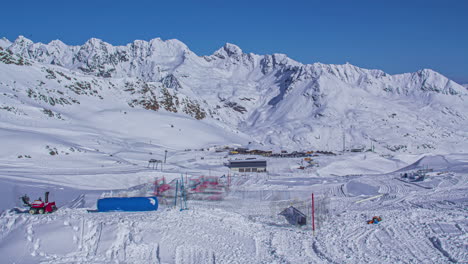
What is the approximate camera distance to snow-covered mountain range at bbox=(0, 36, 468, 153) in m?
80.5

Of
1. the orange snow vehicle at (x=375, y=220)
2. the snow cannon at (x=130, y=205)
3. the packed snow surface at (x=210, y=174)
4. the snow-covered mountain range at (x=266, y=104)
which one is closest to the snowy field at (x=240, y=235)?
the packed snow surface at (x=210, y=174)

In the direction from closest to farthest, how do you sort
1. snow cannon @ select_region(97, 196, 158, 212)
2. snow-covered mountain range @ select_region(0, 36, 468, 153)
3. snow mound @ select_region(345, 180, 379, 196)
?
snow cannon @ select_region(97, 196, 158, 212)
snow mound @ select_region(345, 180, 379, 196)
snow-covered mountain range @ select_region(0, 36, 468, 153)

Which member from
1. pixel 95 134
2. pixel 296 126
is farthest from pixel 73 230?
pixel 296 126

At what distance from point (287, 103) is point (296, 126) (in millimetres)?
33077

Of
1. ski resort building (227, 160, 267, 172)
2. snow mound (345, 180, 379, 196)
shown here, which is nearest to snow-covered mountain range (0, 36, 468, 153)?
ski resort building (227, 160, 267, 172)

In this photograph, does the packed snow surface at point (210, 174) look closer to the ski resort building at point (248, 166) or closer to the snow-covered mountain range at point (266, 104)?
the snow-covered mountain range at point (266, 104)

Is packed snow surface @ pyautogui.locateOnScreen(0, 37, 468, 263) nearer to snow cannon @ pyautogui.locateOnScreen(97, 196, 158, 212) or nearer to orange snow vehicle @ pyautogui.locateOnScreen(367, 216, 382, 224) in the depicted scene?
orange snow vehicle @ pyautogui.locateOnScreen(367, 216, 382, 224)

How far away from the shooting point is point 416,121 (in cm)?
14100

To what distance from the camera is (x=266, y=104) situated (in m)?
175

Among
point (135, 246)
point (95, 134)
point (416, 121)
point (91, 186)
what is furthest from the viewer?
point (416, 121)

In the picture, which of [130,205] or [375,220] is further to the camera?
[375,220]

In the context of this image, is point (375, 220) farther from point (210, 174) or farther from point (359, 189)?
point (210, 174)

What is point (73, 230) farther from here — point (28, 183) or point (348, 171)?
point (348, 171)

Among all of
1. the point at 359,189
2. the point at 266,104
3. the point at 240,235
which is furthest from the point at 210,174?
the point at 266,104
